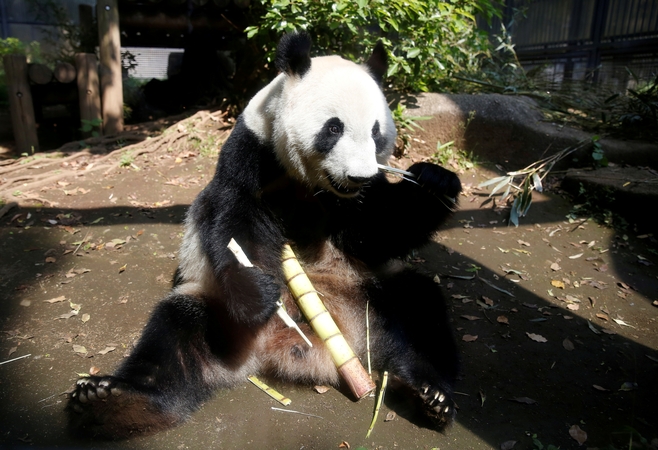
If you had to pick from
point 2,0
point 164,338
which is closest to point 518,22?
point 164,338

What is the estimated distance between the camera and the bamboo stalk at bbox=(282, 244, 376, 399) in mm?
2770

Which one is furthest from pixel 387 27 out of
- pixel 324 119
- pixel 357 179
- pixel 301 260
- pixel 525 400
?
pixel 525 400

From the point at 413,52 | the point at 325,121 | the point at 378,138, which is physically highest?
the point at 413,52

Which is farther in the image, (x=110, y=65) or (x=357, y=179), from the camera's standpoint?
(x=110, y=65)

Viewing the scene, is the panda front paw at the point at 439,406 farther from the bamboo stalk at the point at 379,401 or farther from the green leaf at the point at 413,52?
the green leaf at the point at 413,52

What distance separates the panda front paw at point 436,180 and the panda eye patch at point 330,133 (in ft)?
2.21

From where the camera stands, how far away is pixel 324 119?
2.69m

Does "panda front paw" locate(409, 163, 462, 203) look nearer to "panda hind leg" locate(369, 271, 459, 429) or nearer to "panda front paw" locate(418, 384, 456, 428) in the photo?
"panda hind leg" locate(369, 271, 459, 429)

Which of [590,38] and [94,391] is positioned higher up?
[590,38]

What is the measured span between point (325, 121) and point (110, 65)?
6143 millimetres

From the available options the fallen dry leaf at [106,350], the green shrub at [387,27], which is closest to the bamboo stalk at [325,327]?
the fallen dry leaf at [106,350]

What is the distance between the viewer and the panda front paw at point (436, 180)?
3.04m

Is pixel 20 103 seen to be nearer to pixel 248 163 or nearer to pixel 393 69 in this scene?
pixel 393 69

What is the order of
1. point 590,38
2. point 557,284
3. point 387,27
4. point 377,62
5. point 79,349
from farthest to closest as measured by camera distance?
point 590,38 → point 387,27 → point 557,284 → point 377,62 → point 79,349
